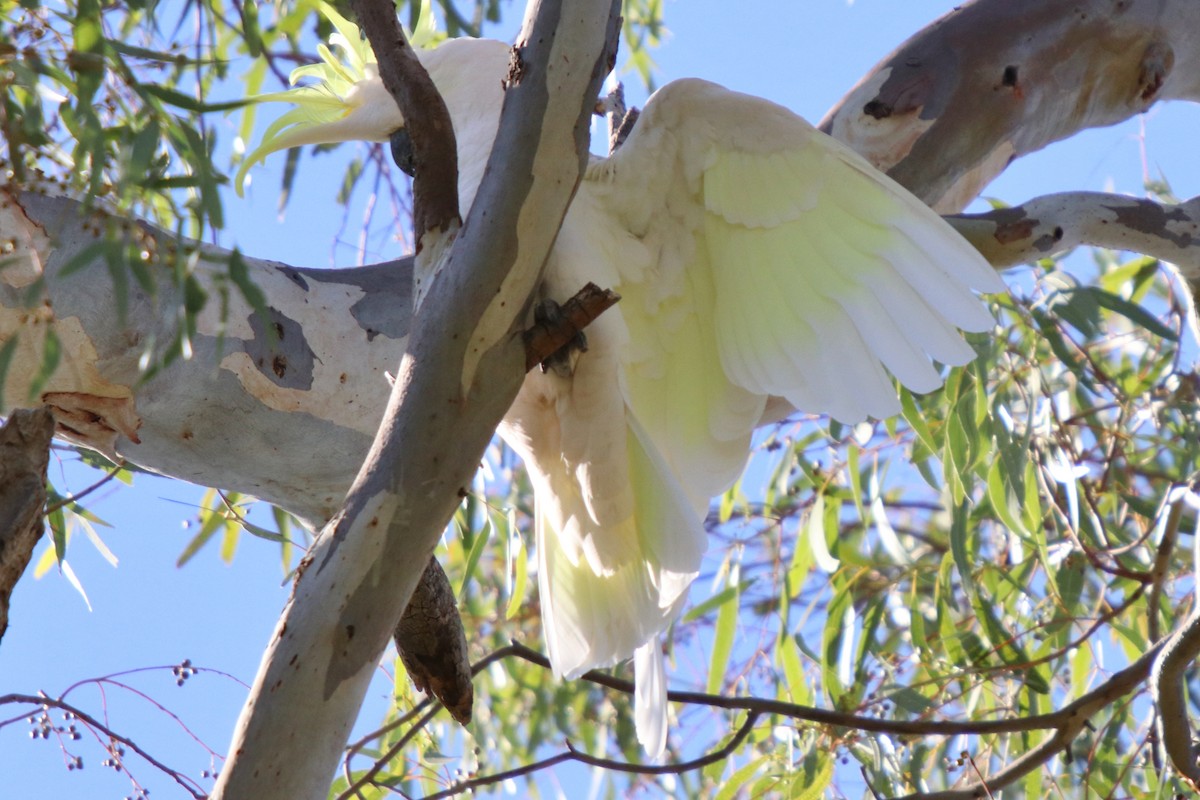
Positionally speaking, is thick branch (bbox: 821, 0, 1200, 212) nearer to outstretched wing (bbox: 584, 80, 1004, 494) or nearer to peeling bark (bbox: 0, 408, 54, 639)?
outstretched wing (bbox: 584, 80, 1004, 494)

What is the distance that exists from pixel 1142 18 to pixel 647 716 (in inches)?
49.5

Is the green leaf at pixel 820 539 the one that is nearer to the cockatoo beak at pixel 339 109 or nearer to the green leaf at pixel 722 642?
the green leaf at pixel 722 642

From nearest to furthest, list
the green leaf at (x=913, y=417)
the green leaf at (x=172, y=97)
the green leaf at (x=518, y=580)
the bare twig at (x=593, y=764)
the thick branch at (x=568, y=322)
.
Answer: the green leaf at (x=172, y=97) → the thick branch at (x=568, y=322) → the bare twig at (x=593, y=764) → the green leaf at (x=518, y=580) → the green leaf at (x=913, y=417)

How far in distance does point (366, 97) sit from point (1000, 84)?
86cm

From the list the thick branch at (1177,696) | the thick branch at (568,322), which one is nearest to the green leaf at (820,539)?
the thick branch at (1177,696)

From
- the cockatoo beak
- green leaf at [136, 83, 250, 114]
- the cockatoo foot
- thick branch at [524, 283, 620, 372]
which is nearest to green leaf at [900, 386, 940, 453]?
the cockatoo foot

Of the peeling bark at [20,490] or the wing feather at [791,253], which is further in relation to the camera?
the wing feather at [791,253]

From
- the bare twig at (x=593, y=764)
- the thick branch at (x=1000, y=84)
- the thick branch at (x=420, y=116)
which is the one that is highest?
the thick branch at (x=1000, y=84)

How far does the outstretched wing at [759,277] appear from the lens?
51.6 inches

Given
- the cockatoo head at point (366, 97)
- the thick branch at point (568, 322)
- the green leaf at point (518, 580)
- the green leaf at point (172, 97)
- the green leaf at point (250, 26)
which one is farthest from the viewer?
the green leaf at point (518, 580)

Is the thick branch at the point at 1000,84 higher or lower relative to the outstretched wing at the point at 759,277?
higher

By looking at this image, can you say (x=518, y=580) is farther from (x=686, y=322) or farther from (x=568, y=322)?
(x=568, y=322)

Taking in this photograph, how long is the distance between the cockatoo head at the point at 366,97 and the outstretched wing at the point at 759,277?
0.80 feet

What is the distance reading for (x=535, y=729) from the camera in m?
2.56
